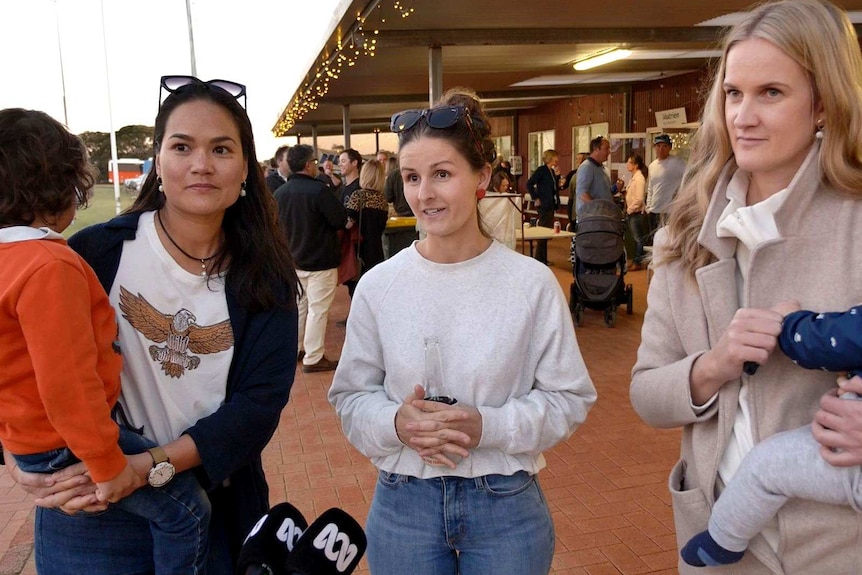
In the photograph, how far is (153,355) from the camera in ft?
5.48

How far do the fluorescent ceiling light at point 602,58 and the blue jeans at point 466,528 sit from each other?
34.4 ft

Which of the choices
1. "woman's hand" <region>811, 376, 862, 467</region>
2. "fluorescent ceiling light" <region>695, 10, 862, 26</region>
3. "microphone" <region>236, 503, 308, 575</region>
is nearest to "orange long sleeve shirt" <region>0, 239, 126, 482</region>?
"microphone" <region>236, 503, 308, 575</region>

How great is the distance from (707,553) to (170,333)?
132cm

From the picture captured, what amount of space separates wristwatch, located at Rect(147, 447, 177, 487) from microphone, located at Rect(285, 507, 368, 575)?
399 mm

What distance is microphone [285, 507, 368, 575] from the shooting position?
1374 mm

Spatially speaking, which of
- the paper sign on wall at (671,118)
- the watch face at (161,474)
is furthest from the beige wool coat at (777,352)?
the paper sign on wall at (671,118)

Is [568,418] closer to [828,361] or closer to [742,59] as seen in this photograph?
[828,361]

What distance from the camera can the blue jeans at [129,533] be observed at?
1.61 m

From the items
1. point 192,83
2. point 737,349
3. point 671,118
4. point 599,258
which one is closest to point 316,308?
point 599,258

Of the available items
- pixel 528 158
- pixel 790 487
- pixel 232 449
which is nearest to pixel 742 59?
pixel 790 487

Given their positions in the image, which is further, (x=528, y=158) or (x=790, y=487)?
(x=528, y=158)

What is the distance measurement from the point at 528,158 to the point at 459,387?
896 inches

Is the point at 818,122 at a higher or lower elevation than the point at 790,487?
higher

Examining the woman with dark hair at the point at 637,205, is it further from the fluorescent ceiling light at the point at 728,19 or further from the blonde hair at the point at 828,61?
the blonde hair at the point at 828,61
